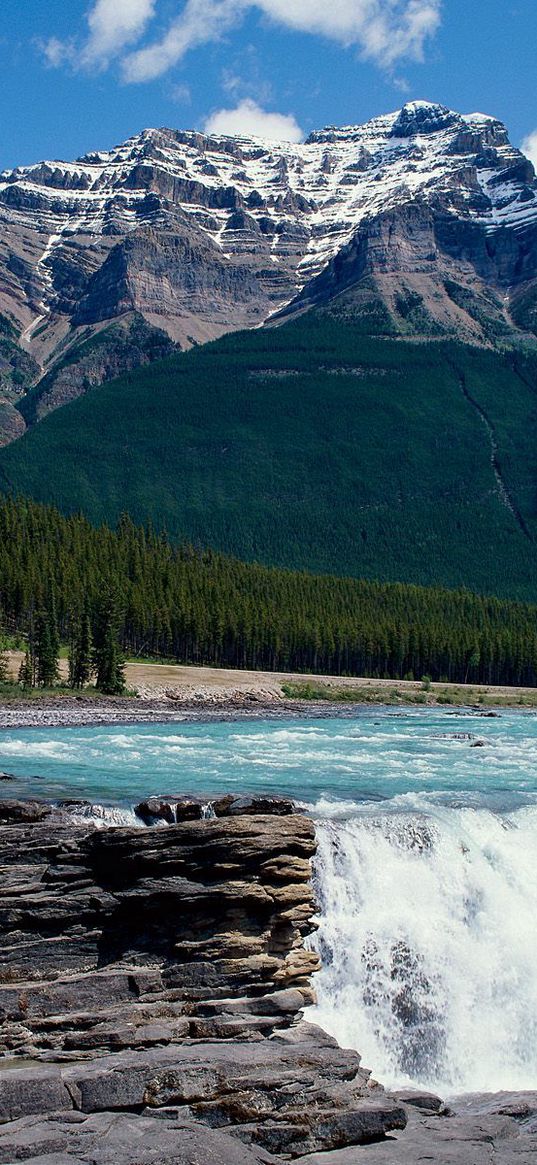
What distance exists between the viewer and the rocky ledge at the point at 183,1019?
19422mm

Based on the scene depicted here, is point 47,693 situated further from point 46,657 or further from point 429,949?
point 429,949

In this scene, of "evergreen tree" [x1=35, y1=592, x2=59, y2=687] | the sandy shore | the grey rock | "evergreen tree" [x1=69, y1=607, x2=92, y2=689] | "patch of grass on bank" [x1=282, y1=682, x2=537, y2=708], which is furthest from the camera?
"patch of grass on bank" [x1=282, y1=682, x2=537, y2=708]

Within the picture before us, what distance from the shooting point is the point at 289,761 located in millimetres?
55938

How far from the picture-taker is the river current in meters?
29.0

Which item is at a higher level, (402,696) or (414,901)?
(402,696)

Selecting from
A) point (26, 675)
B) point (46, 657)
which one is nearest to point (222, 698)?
point (46, 657)

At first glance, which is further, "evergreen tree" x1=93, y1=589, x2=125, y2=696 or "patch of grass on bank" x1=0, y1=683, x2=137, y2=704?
"evergreen tree" x1=93, y1=589, x2=125, y2=696

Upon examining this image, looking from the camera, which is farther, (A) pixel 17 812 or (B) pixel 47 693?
(B) pixel 47 693

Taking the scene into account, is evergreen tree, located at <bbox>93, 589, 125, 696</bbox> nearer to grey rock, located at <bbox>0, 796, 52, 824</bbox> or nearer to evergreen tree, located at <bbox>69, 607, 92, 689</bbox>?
evergreen tree, located at <bbox>69, 607, 92, 689</bbox>

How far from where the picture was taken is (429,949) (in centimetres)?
3091

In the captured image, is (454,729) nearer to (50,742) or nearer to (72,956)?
(50,742)

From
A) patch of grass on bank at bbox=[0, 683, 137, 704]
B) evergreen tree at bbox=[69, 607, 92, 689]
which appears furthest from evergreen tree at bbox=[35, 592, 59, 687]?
evergreen tree at bbox=[69, 607, 92, 689]

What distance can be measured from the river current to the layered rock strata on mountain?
4.45m

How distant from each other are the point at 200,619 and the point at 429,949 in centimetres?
11484
